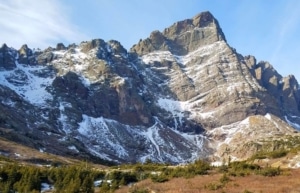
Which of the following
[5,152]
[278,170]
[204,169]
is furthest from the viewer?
[5,152]

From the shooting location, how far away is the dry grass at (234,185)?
37.9m

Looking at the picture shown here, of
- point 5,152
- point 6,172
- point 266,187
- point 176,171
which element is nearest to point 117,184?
point 176,171

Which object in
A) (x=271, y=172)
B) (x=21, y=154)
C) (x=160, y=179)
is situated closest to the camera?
(x=271, y=172)

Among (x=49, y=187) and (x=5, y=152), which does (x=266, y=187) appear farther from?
(x=5, y=152)

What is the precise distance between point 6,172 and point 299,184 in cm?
3739

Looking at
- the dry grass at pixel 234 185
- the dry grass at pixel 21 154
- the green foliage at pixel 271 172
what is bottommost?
the dry grass at pixel 234 185

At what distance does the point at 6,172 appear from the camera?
58906mm

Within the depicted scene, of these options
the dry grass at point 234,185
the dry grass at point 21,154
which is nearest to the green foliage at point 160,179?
the dry grass at point 234,185

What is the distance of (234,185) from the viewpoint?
39.9 m

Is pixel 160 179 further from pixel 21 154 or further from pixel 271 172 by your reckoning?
pixel 21 154

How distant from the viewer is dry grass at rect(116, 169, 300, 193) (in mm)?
37881

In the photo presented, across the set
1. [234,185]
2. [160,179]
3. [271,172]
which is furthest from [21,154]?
[234,185]

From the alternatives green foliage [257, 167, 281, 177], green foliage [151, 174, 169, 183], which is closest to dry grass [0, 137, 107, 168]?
green foliage [151, 174, 169, 183]

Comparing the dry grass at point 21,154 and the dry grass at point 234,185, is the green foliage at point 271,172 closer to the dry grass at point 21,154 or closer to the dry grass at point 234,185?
the dry grass at point 234,185
